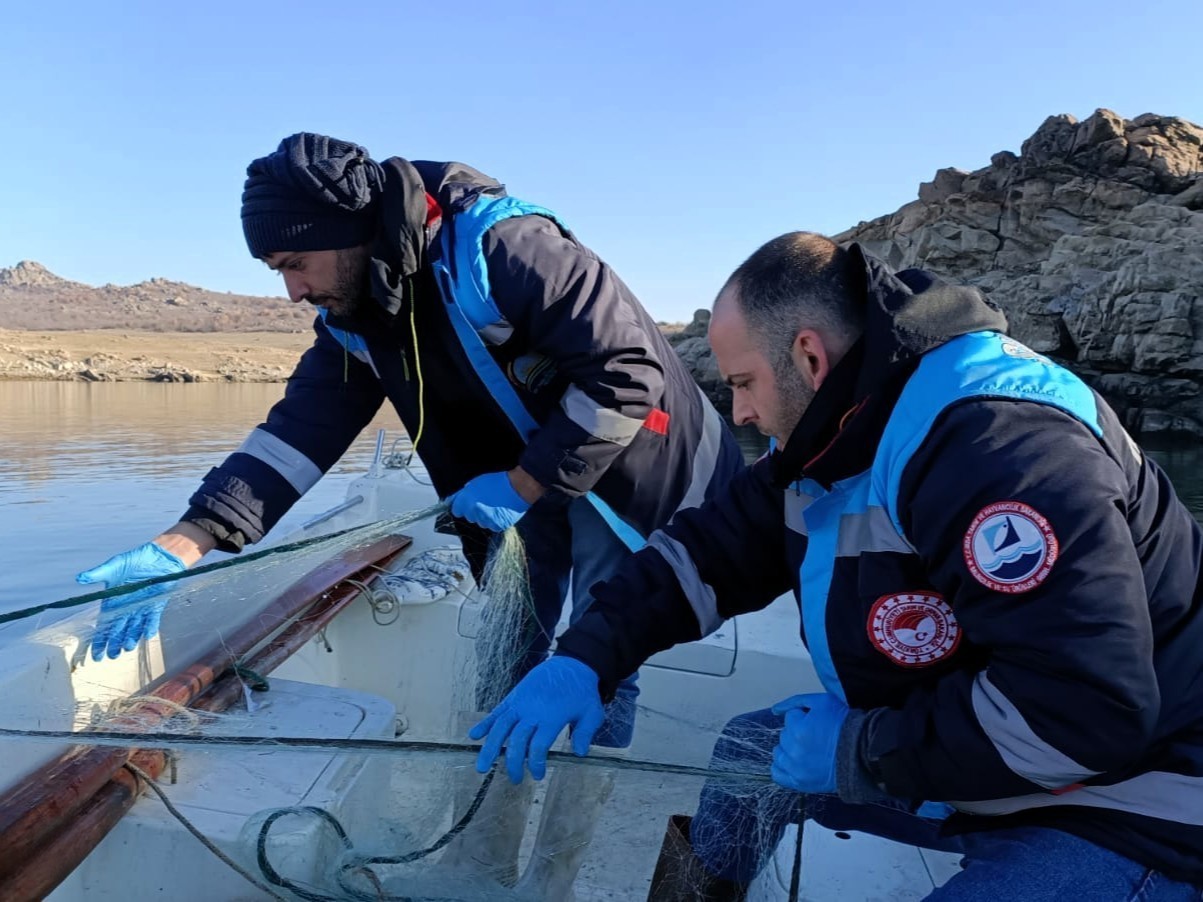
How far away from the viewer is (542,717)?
1.78 meters

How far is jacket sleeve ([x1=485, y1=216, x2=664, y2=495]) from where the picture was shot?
7.07 ft

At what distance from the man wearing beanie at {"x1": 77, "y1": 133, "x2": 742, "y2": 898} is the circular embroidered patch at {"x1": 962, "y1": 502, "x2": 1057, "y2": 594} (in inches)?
42.1

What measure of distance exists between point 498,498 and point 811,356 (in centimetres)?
109

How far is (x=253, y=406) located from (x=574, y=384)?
34640 mm

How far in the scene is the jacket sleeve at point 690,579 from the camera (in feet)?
6.44

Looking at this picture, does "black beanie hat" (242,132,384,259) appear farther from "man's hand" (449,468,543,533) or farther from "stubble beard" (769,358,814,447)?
"stubble beard" (769,358,814,447)

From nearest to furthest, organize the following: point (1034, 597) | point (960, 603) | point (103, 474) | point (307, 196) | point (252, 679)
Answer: point (1034, 597) → point (960, 603) → point (307, 196) → point (252, 679) → point (103, 474)

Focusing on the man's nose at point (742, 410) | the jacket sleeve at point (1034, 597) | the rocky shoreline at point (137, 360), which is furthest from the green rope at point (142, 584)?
the rocky shoreline at point (137, 360)

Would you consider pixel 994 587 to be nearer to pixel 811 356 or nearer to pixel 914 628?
pixel 914 628

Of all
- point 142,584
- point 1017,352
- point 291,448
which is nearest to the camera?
point 1017,352

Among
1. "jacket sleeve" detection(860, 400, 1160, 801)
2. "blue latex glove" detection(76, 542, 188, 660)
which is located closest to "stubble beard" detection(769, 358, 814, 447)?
Result: "jacket sleeve" detection(860, 400, 1160, 801)

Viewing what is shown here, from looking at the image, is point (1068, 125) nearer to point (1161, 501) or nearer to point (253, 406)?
point (253, 406)

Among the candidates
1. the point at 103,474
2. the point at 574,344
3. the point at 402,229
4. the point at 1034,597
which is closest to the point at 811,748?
the point at 1034,597

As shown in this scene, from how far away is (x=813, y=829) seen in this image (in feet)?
8.08
